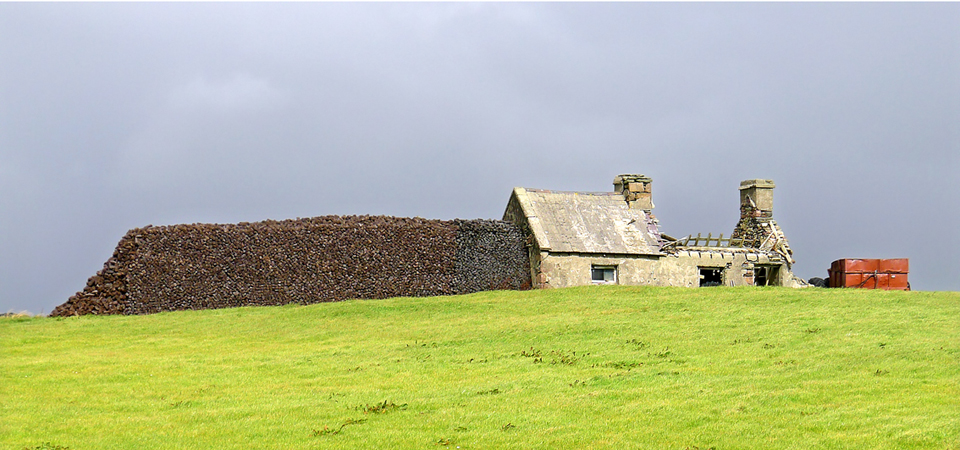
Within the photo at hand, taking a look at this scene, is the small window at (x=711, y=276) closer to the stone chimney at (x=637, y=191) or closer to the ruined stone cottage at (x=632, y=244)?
the ruined stone cottage at (x=632, y=244)

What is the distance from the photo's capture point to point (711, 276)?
42375mm

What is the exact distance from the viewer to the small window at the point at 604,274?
40062 millimetres

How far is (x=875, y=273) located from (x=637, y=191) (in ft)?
40.2

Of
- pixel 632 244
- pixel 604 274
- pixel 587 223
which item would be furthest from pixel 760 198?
pixel 604 274

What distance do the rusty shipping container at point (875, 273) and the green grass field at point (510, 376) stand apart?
24.4ft

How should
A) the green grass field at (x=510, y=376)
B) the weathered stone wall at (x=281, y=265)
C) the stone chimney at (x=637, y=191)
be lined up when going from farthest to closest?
the stone chimney at (x=637, y=191)
the weathered stone wall at (x=281, y=265)
the green grass field at (x=510, y=376)

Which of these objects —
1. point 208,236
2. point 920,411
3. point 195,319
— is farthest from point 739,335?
point 208,236

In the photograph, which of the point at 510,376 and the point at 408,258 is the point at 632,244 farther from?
the point at 510,376

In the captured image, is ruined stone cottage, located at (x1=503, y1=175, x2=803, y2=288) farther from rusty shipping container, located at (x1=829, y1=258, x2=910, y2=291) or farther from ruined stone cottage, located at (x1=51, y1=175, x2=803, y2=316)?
rusty shipping container, located at (x1=829, y1=258, x2=910, y2=291)

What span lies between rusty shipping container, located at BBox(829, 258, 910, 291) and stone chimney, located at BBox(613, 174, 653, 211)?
10.00 meters

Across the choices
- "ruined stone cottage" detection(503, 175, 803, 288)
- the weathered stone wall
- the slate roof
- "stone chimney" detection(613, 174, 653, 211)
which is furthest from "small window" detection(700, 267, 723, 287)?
the weathered stone wall

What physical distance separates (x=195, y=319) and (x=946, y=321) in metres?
27.0

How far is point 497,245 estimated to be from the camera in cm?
4025

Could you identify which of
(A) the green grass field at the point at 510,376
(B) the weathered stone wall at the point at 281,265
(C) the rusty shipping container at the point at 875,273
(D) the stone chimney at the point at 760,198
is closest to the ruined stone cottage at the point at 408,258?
(B) the weathered stone wall at the point at 281,265
